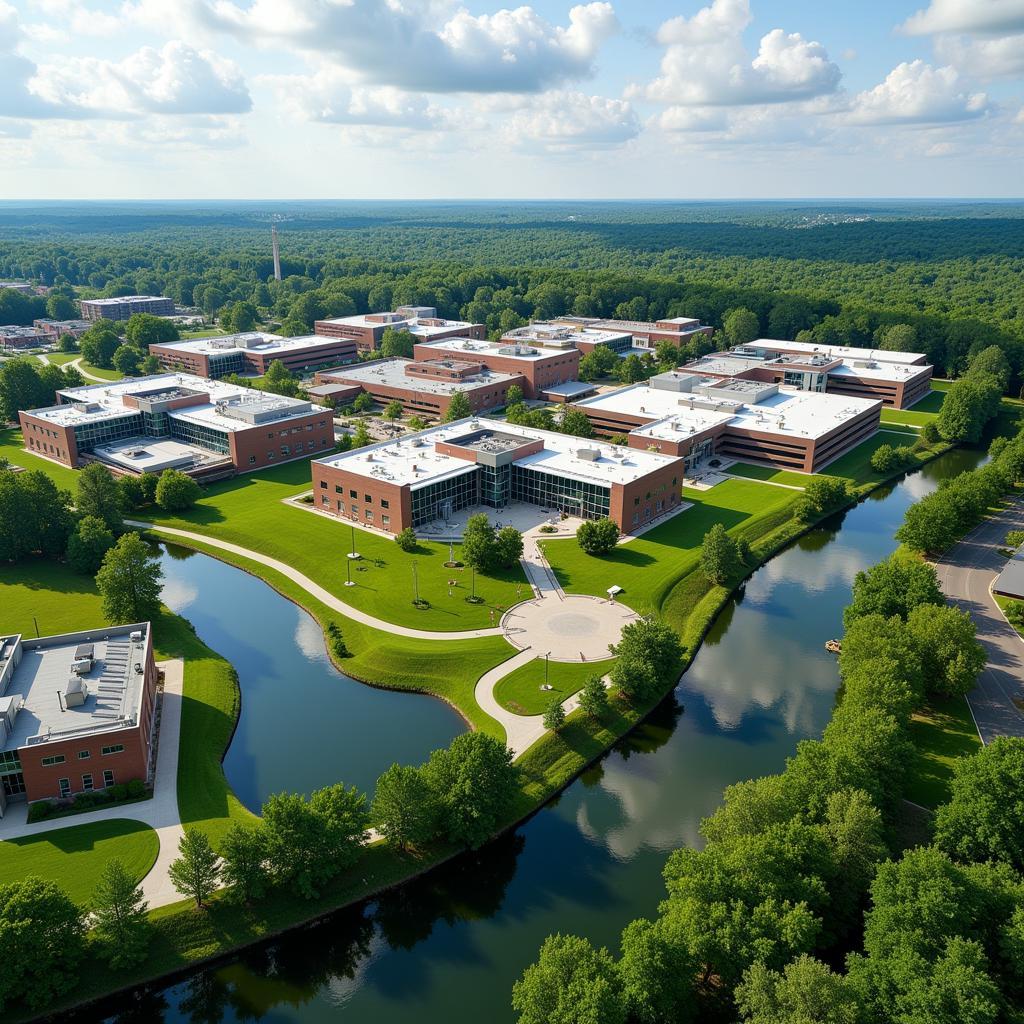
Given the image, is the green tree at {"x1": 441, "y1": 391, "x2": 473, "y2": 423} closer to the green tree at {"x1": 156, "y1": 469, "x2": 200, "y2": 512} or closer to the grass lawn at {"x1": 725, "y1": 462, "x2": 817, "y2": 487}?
the grass lawn at {"x1": 725, "y1": 462, "x2": 817, "y2": 487}

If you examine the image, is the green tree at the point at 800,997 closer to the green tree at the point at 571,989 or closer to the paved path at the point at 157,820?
the green tree at the point at 571,989

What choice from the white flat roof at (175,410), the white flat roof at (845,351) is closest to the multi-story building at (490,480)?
the white flat roof at (175,410)

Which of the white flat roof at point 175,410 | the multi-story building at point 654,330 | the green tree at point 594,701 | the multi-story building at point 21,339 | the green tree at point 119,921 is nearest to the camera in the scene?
the green tree at point 119,921

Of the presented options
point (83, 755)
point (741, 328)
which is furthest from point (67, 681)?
point (741, 328)

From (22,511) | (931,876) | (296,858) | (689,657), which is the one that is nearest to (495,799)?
(296,858)

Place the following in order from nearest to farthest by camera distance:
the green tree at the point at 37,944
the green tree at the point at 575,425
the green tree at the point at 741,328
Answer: the green tree at the point at 37,944, the green tree at the point at 575,425, the green tree at the point at 741,328

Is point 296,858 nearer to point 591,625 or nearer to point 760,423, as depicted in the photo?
point 591,625
